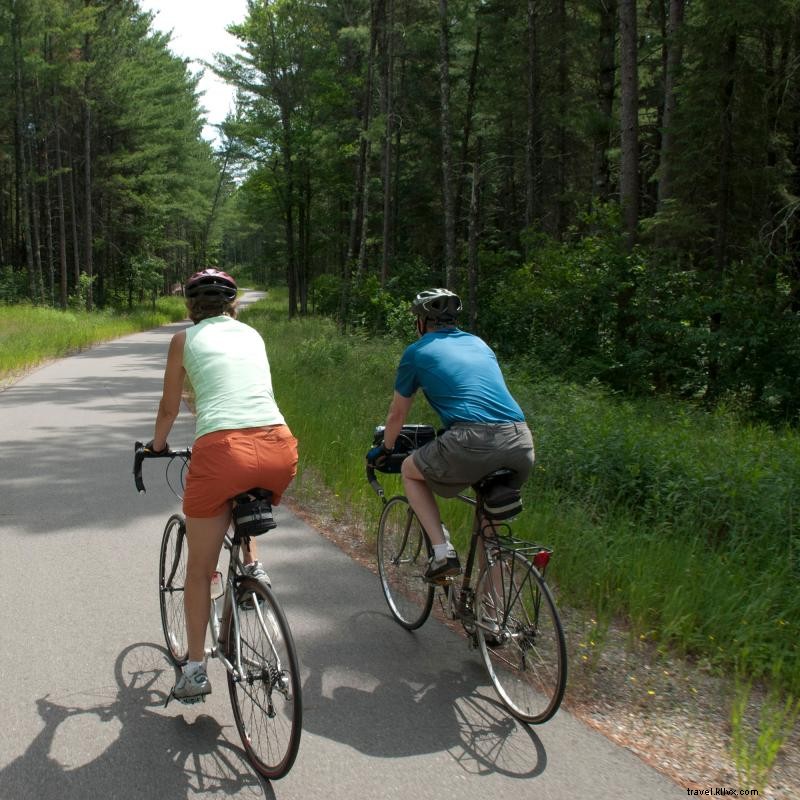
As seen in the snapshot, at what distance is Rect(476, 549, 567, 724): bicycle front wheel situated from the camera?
3549 millimetres

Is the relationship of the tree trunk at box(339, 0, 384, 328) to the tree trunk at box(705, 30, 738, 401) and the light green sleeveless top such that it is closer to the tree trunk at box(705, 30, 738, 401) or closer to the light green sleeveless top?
the tree trunk at box(705, 30, 738, 401)

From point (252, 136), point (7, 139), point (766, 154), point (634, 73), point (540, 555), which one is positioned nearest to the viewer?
point (540, 555)

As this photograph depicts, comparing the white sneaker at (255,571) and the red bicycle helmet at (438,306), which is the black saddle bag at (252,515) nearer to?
the white sneaker at (255,571)

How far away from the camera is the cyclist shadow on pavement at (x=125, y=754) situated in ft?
10.1

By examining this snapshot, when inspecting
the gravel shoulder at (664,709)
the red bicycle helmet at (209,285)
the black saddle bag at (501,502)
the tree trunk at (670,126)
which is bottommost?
the gravel shoulder at (664,709)

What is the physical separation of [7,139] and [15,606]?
41.9 metres

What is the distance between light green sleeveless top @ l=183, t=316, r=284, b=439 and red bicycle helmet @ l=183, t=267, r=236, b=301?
0.13 meters

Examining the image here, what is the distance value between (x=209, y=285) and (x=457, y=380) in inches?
53.9

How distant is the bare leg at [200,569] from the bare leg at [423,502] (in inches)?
47.4

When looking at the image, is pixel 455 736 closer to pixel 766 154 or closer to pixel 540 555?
pixel 540 555

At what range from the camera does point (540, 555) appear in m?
3.58

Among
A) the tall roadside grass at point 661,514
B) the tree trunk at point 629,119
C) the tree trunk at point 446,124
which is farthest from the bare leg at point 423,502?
the tree trunk at point 446,124

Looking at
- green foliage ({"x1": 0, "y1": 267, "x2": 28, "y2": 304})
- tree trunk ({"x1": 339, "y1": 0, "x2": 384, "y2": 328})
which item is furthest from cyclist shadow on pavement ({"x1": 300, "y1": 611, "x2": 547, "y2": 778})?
green foliage ({"x1": 0, "y1": 267, "x2": 28, "y2": 304})

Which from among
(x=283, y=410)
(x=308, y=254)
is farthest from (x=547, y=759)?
(x=308, y=254)
